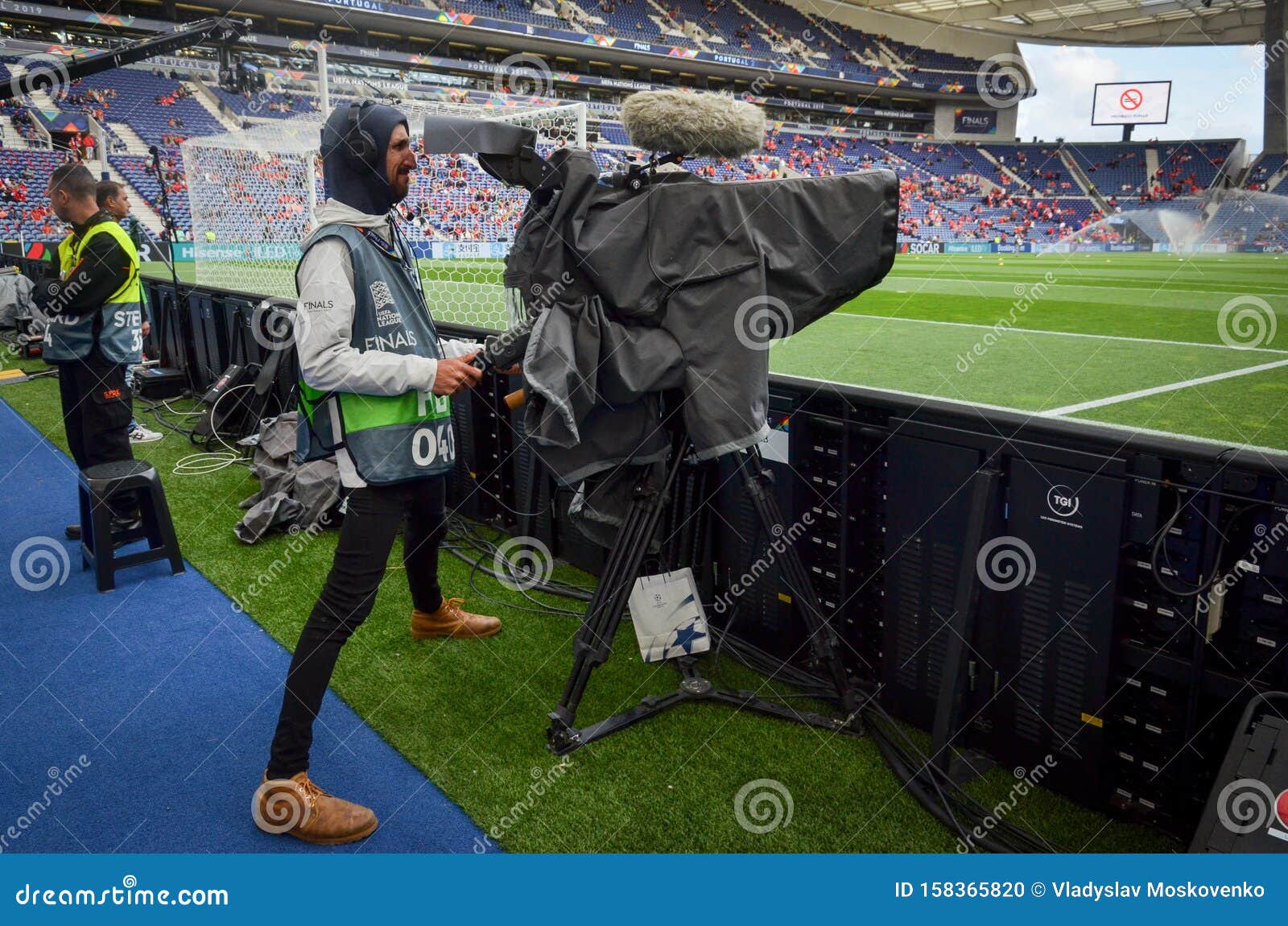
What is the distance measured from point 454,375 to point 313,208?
661 centimetres

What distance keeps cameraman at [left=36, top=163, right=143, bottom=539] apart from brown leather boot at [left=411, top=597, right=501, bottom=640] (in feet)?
7.07

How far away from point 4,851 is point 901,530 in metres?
2.64

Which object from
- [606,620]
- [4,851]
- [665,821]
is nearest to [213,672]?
[4,851]

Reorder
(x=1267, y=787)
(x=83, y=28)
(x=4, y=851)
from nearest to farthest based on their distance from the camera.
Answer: (x=1267, y=787)
(x=4, y=851)
(x=83, y=28)

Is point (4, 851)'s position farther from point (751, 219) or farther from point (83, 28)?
point (83, 28)

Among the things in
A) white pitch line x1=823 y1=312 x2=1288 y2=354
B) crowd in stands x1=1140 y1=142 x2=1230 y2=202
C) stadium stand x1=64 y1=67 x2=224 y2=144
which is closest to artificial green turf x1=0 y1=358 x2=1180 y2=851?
white pitch line x1=823 y1=312 x2=1288 y2=354

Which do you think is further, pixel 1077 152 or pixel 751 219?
pixel 1077 152

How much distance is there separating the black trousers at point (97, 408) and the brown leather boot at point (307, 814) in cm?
296

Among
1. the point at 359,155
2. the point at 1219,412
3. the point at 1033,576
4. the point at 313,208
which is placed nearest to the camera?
the point at 359,155

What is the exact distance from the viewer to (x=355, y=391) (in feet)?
7.16

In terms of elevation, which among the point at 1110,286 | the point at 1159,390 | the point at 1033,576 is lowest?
the point at 1110,286

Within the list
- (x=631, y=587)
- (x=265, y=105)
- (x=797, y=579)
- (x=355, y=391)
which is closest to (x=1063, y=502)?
(x=797, y=579)

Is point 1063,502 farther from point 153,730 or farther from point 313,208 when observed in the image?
point 313,208

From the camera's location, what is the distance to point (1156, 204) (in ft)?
135
